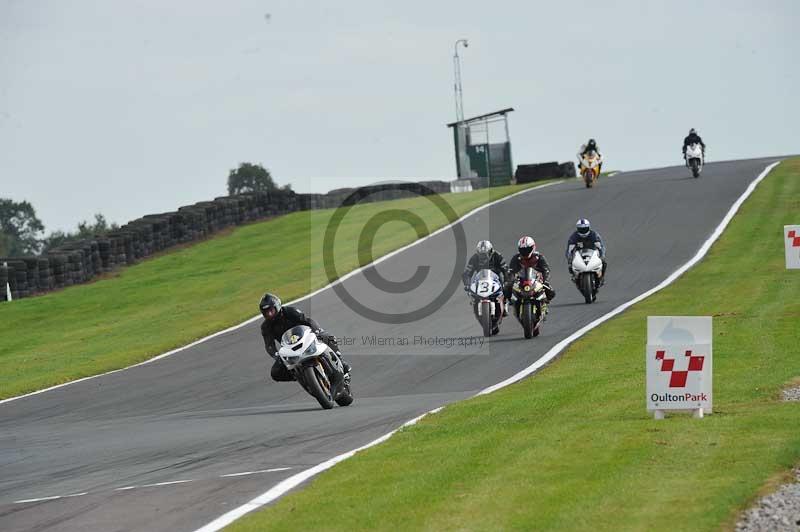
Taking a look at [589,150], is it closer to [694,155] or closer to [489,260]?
[694,155]

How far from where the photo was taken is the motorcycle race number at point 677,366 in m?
11.8

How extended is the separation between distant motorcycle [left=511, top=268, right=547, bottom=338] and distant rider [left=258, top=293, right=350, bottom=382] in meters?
5.79

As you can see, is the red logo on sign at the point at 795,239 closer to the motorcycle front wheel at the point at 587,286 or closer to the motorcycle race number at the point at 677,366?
the motorcycle front wheel at the point at 587,286

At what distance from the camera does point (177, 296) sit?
3575cm

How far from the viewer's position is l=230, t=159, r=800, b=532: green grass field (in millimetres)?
8531

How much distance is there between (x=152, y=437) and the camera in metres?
14.6

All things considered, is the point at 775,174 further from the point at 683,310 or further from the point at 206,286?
the point at 683,310

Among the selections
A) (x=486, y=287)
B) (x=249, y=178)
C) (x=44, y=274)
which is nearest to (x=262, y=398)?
(x=486, y=287)

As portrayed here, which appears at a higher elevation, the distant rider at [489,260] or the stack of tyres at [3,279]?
the distant rider at [489,260]

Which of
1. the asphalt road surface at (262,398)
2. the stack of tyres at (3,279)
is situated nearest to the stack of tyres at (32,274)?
the stack of tyres at (3,279)

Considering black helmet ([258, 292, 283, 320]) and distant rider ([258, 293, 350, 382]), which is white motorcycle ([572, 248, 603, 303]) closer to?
distant rider ([258, 293, 350, 382])

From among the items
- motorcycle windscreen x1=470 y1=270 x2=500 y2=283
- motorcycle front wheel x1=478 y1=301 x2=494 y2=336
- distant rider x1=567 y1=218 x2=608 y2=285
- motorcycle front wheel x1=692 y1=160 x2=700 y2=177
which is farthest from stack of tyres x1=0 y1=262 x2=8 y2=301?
motorcycle front wheel x1=692 y1=160 x2=700 y2=177

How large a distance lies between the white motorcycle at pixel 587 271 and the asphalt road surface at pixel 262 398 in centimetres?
29

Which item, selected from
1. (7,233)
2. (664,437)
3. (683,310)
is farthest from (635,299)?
(7,233)
